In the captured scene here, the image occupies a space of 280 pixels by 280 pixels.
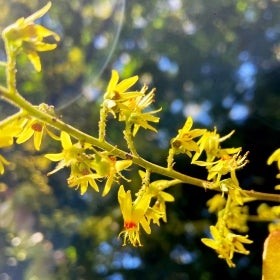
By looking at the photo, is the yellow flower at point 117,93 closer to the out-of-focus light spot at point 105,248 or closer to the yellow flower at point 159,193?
the yellow flower at point 159,193

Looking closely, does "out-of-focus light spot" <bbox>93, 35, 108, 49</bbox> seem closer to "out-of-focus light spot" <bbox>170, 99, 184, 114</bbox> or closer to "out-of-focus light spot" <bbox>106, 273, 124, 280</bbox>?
"out-of-focus light spot" <bbox>170, 99, 184, 114</bbox>

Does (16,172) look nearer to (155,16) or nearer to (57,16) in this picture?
(57,16)

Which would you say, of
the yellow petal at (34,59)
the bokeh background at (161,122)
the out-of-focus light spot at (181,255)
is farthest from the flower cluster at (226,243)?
the out-of-focus light spot at (181,255)

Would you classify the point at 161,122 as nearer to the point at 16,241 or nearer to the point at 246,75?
the point at 246,75

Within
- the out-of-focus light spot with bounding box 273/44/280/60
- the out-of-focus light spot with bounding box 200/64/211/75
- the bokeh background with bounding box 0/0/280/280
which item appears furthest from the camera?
the out-of-focus light spot with bounding box 200/64/211/75

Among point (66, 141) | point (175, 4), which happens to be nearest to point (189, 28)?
point (175, 4)

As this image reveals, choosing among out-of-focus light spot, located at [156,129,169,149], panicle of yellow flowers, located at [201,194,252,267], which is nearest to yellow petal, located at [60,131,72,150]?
panicle of yellow flowers, located at [201,194,252,267]
